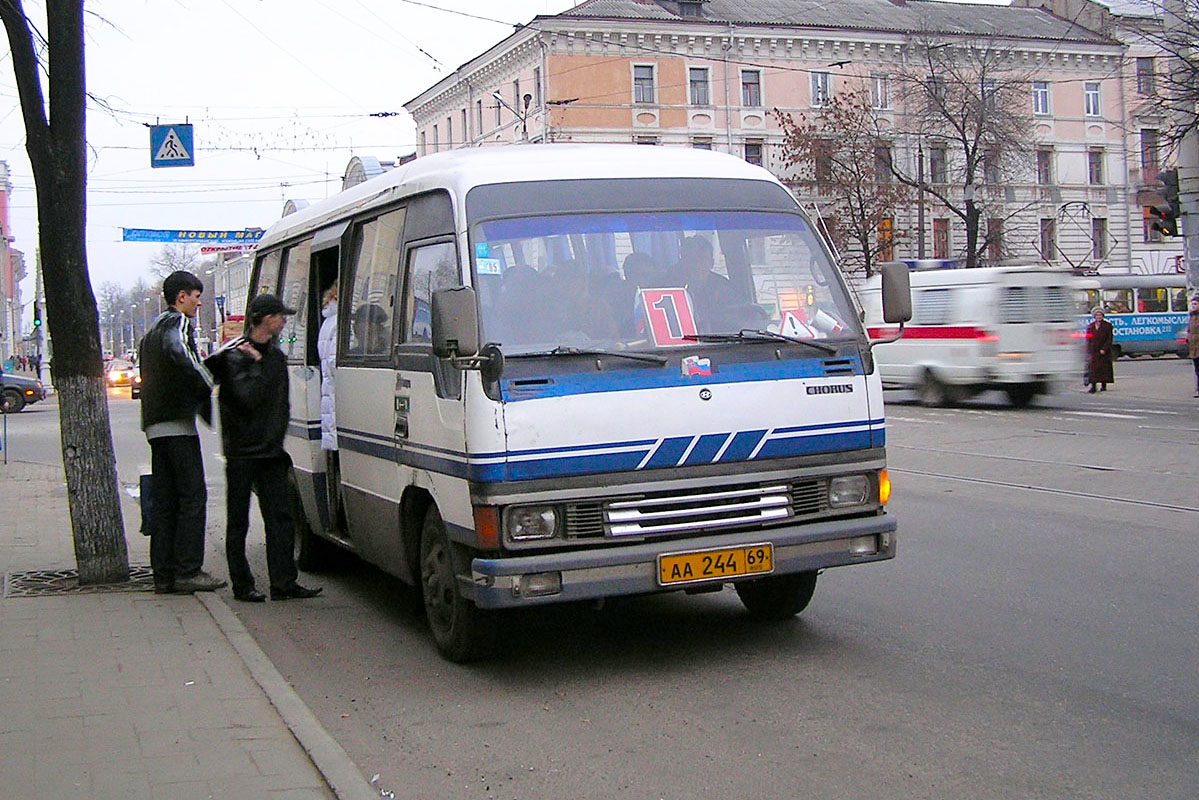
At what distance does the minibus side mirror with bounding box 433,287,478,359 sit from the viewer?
625cm

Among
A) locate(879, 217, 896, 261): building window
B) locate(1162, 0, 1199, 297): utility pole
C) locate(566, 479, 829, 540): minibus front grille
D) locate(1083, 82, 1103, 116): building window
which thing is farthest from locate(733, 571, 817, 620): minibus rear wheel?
locate(1083, 82, 1103, 116): building window

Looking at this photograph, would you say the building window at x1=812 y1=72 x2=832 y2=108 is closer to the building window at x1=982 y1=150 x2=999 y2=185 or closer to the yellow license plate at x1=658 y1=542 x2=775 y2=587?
the building window at x1=982 y1=150 x2=999 y2=185

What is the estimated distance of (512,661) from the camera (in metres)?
7.11

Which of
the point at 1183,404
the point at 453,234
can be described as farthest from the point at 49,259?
the point at 1183,404

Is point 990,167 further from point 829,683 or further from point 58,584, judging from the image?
point 829,683

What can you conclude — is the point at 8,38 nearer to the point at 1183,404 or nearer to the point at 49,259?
the point at 49,259

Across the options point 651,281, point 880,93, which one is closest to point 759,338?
point 651,281

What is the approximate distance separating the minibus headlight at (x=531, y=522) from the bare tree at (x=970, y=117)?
52281 millimetres

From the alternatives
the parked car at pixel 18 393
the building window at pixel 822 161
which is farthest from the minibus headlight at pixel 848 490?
the building window at pixel 822 161

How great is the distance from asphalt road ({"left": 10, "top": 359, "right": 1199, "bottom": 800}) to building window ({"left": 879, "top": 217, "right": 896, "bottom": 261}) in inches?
1757

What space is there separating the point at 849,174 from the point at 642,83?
10.2 m

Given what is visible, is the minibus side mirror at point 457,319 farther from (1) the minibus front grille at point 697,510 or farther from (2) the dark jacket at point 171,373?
(2) the dark jacket at point 171,373

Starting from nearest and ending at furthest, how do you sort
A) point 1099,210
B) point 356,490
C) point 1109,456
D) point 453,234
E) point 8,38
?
point 453,234, point 356,490, point 8,38, point 1109,456, point 1099,210

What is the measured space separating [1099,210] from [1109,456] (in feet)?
193
